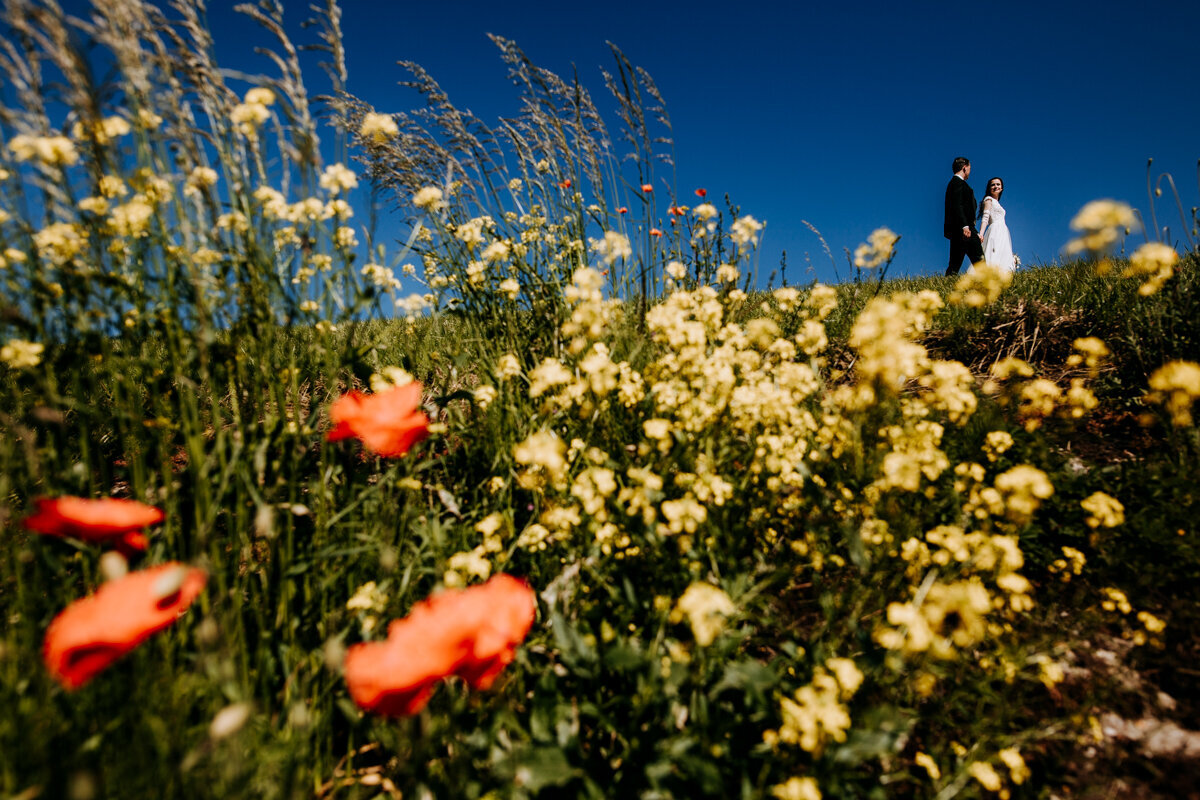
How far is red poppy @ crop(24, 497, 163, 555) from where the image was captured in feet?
3.43

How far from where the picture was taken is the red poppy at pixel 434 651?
890mm

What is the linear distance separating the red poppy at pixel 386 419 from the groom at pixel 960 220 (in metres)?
9.84

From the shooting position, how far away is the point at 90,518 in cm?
104

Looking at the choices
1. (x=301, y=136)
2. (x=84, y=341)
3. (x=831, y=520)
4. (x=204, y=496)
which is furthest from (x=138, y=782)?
(x=831, y=520)

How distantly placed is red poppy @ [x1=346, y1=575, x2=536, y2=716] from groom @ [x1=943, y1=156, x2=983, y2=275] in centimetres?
1008

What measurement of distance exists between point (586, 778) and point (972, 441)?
2.07 meters

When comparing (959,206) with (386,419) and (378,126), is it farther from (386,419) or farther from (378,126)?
(386,419)

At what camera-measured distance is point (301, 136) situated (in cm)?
142

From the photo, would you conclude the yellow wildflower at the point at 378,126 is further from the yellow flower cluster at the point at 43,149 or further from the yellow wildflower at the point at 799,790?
the yellow wildflower at the point at 799,790

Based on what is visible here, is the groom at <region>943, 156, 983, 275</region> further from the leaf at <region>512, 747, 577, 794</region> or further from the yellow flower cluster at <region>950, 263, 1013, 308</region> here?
the leaf at <region>512, 747, 577, 794</region>

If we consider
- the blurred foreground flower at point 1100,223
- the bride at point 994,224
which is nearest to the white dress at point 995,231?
the bride at point 994,224

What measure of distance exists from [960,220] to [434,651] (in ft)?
35.8

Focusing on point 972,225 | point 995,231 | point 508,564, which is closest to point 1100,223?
point 508,564

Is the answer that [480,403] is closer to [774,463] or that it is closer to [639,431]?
[639,431]
